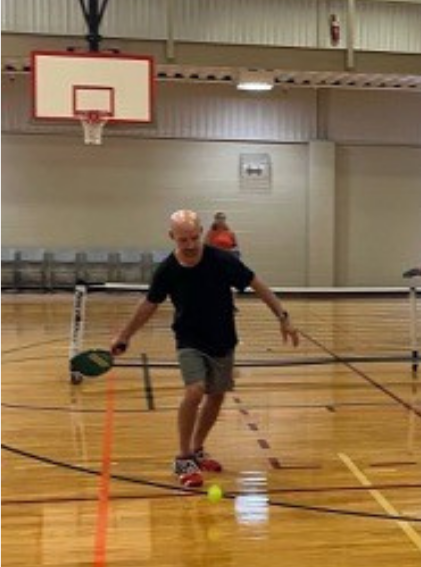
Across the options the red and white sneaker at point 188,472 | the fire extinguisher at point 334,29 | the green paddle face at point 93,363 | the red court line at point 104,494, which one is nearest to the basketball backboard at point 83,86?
the red court line at point 104,494

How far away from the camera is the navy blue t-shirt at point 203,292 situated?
5473 millimetres

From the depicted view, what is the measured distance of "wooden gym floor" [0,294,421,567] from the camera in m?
4.52

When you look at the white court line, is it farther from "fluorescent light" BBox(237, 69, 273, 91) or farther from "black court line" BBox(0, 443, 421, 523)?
"fluorescent light" BBox(237, 69, 273, 91)

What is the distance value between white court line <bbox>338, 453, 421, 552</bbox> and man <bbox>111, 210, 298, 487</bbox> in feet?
3.56

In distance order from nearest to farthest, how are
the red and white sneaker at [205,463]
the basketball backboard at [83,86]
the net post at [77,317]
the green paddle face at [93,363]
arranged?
the red and white sneaker at [205,463], the green paddle face at [93,363], the net post at [77,317], the basketball backboard at [83,86]

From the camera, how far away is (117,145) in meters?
20.7

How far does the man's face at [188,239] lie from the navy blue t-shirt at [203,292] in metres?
0.13

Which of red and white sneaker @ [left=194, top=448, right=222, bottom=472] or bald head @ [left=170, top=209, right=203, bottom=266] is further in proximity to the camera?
red and white sneaker @ [left=194, top=448, right=222, bottom=472]

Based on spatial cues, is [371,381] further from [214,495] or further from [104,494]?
[104,494]

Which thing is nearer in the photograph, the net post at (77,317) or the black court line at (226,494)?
the black court line at (226,494)

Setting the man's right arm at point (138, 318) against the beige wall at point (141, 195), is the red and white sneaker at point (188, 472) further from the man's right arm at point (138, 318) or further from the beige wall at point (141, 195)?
the beige wall at point (141, 195)

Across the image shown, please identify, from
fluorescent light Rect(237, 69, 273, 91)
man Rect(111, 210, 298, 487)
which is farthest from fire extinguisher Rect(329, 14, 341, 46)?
man Rect(111, 210, 298, 487)

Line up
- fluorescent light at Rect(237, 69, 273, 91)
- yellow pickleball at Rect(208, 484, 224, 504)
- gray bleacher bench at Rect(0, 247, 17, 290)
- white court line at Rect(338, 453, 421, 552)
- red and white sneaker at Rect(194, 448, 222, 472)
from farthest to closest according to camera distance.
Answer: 1. gray bleacher bench at Rect(0, 247, 17, 290)
2. fluorescent light at Rect(237, 69, 273, 91)
3. red and white sneaker at Rect(194, 448, 222, 472)
4. yellow pickleball at Rect(208, 484, 224, 504)
5. white court line at Rect(338, 453, 421, 552)

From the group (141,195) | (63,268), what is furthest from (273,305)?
(141,195)
